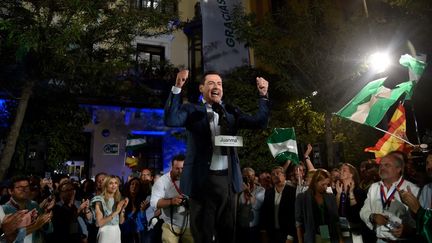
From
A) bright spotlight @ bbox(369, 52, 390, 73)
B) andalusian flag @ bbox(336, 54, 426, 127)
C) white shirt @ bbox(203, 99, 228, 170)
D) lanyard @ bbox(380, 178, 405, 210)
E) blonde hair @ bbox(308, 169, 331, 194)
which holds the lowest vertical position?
lanyard @ bbox(380, 178, 405, 210)

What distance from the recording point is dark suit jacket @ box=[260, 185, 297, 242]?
24.6 feet

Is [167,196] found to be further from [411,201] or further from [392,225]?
[411,201]

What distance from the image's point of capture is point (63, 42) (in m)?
9.38

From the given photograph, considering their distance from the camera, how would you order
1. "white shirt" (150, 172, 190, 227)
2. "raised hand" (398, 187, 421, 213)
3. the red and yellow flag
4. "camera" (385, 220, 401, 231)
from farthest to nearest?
the red and yellow flag → "white shirt" (150, 172, 190, 227) → "camera" (385, 220, 401, 231) → "raised hand" (398, 187, 421, 213)

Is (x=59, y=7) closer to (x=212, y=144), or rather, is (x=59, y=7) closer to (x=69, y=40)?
(x=69, y=40)

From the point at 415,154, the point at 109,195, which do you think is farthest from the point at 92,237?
the point at 415,154

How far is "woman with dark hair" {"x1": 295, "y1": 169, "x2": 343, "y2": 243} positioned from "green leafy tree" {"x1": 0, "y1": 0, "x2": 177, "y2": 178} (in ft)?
20.7

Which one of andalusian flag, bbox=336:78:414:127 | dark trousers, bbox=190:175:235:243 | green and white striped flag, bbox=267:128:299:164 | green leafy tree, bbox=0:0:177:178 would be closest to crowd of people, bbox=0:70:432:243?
dark trousers, bbox=190:175:235:243

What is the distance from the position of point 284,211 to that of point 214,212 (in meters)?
5.14

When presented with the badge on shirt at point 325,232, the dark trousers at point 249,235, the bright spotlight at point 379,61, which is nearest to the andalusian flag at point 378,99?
the badge on shirt at point 325,232

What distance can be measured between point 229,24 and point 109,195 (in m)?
11.5

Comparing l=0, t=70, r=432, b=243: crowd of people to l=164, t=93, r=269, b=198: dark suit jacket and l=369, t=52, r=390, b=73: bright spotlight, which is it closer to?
l=164, t=93, r=269, b=198: dark suit jacket

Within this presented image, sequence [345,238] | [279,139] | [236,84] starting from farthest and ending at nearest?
[236,84], [279,139], [345,238]

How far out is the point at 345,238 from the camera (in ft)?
19.9
